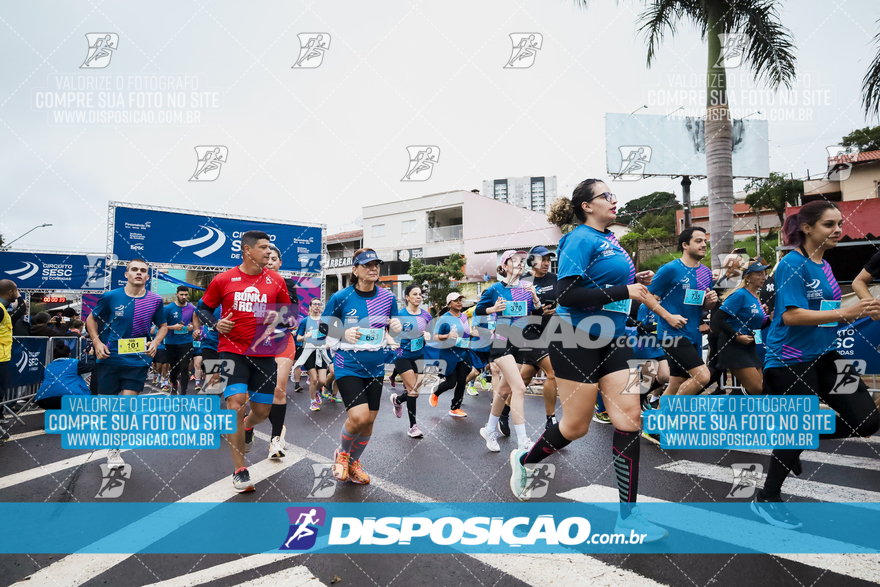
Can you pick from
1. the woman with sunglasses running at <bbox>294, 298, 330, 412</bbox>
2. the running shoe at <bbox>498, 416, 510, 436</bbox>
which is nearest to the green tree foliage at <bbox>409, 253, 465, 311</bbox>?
the woman with sunglasses running at <bbox>294, 298, 330, 412</bbox>

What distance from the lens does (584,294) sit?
306cm

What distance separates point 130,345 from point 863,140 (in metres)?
45.5

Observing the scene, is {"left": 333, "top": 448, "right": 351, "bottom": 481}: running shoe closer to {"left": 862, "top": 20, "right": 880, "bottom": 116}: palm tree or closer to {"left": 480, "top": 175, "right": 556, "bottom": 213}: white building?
{"left": 862, "top": 20, "right": 880, "bottom": 116}: palm tree

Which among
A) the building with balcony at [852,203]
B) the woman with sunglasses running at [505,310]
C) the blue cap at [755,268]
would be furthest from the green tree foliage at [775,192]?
the woman with sunglasses running at [505,310]

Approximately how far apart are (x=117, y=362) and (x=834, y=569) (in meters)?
6.22

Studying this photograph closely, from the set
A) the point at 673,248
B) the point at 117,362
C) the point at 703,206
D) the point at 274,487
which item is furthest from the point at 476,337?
the point at 703,206

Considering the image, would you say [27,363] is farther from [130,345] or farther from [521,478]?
[521,478]

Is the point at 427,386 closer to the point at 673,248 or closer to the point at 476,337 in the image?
the point at 476,337

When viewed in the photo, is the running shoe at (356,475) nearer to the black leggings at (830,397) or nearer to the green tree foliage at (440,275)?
the black leggings at (830,397)

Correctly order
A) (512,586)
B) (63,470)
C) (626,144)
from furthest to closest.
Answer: (626,144) → (63,470) → (512,586)

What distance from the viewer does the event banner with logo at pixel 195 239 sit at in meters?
17.4

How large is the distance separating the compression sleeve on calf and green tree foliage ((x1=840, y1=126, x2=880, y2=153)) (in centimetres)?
4009

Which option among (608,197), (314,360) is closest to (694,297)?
(608,197)

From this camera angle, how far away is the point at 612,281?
3.17 meters
